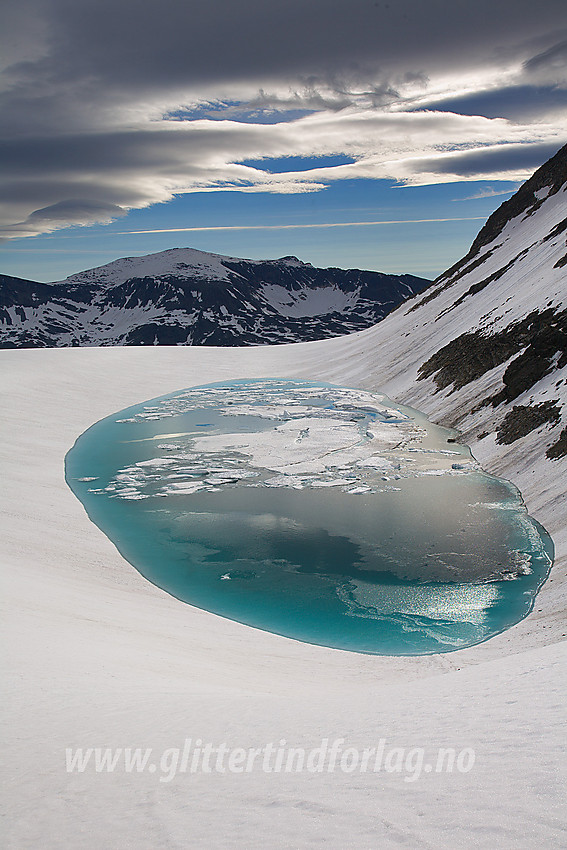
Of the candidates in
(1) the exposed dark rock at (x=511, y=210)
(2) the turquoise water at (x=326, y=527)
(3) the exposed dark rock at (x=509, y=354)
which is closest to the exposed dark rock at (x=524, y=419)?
(3) the exposed dark rock at (x=509, y=354)

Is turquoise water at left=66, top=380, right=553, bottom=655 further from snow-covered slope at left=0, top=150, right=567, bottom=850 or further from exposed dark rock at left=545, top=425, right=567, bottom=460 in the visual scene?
exposed dark rock at left=545, top=425, right=567, bottom=460

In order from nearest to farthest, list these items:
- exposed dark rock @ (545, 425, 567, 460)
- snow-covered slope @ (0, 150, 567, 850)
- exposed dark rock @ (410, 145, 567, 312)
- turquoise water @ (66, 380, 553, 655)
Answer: snow-covered slope @ (0, 150, 567, 850)
turquoise water @ (66, 380, 553, 655)
exposed dark rock @ (545, 425, 567, 460)
exposed dark rock @ (410, 145, 567, 312)

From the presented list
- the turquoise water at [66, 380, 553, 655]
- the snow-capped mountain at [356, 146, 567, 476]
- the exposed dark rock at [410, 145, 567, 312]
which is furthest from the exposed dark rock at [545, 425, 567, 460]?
the exposed dark rock at [410, 145, 567, 312]

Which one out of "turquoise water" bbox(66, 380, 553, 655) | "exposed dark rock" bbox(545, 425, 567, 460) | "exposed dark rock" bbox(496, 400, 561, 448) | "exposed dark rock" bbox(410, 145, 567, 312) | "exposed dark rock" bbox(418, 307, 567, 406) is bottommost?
"turquoise water" bbox(66, 380, 553, 655)

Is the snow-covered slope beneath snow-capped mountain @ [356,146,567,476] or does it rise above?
beneath

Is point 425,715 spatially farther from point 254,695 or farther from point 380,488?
point 380,488

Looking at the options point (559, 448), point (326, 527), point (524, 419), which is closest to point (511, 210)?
point (524, 419)

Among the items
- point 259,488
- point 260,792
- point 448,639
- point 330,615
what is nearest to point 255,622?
point 330,615
